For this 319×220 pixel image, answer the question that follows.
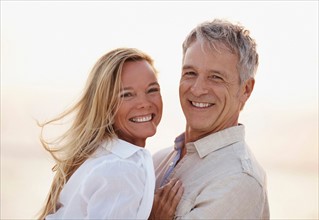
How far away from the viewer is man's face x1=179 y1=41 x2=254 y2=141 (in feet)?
12.0

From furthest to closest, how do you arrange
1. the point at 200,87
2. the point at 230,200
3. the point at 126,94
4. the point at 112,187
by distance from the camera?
the point at 200,87, the point at 126,94, the point at 230,200, the point at 112,187

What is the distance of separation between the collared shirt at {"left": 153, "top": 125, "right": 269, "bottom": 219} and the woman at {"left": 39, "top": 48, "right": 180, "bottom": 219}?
0.11m

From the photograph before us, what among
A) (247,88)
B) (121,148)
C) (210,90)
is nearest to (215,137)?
(210,90)

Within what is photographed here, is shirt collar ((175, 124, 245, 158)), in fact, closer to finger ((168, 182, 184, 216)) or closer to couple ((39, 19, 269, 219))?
couple ((39, 19, 269, 219))

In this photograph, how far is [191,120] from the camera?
3.80 meters

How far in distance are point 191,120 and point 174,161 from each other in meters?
0.22

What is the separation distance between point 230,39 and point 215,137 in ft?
1.51

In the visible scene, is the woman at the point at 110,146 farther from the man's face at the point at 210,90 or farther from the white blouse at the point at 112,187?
the man's face at the point at 210,90

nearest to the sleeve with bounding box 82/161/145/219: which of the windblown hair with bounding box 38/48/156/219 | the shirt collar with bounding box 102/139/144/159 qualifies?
the shirt collar with bounding box 102/139/144/159

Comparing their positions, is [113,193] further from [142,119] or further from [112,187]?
[142,119]

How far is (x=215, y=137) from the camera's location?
141 inches

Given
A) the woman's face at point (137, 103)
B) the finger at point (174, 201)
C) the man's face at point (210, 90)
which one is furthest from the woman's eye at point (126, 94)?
the finger at point (174, 201)

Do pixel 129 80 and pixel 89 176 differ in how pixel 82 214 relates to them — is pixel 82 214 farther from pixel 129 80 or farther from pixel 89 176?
pixel 129 80

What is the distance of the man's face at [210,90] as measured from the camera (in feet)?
12.0
